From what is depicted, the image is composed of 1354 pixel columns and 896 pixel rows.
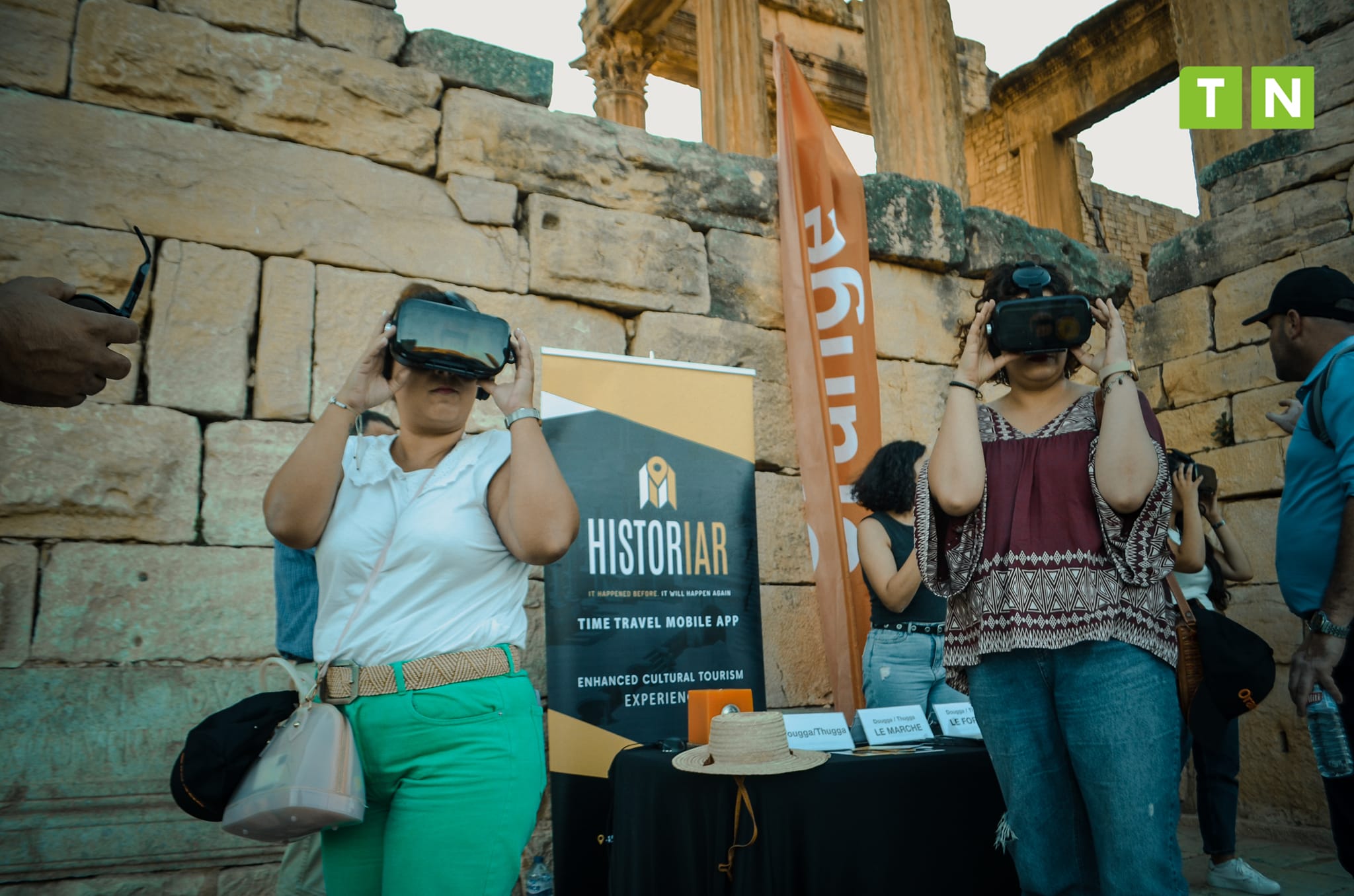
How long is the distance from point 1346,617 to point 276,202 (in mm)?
3880

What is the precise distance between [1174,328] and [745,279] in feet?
10.9

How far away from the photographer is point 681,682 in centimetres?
341

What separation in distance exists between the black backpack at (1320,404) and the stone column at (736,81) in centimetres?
816

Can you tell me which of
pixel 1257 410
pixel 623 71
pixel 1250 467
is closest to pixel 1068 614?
pixel 1250 467

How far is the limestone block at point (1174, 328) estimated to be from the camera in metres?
5.82

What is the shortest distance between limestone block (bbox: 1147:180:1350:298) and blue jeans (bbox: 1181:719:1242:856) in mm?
3136

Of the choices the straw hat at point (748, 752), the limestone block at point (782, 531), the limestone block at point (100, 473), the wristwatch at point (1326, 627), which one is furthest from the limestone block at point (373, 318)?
the wristwatch at point (1326, 627)

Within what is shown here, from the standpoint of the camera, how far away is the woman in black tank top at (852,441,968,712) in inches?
125

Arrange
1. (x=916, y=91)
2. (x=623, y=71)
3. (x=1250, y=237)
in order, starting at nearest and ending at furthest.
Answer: (x=1250, y=237) → (x=916, y=91) → (x=623, y=71)

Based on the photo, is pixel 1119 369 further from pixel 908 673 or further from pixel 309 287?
pixel 309 287

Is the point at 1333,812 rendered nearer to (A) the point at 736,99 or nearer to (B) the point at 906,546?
(B) the point at 906,546

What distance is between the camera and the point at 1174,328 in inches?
237

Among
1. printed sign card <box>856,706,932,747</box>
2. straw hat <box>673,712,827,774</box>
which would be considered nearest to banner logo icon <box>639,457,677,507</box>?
printed sign card <box>856,706,932,747</box>

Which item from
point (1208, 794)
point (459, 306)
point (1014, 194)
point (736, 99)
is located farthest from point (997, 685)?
point (1014, 194)
